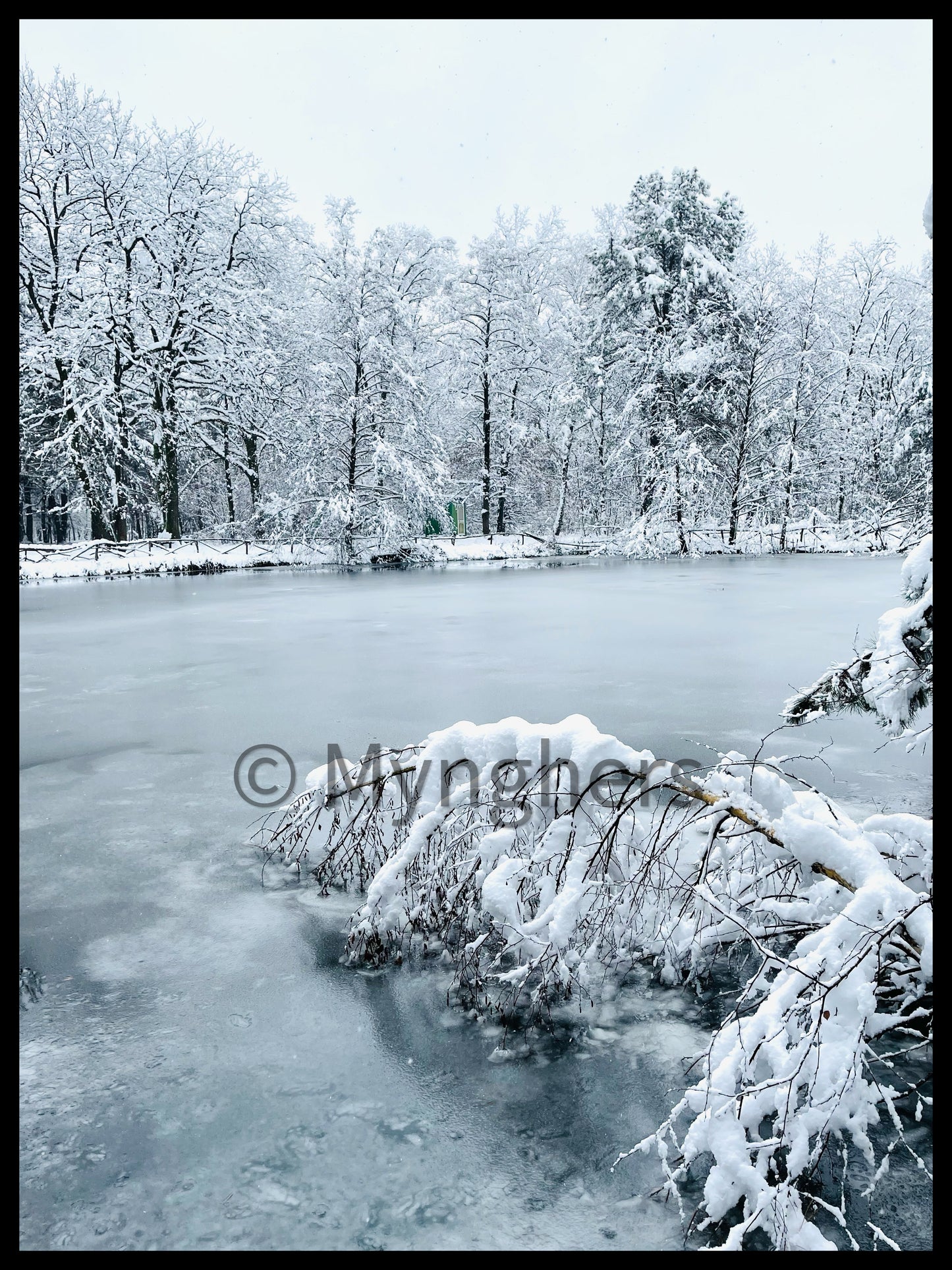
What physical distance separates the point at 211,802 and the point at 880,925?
609cm

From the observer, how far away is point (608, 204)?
4478 cm

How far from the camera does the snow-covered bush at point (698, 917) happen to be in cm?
296

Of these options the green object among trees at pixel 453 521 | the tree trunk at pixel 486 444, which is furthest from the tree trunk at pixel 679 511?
the green object among trees at pixel 453 521

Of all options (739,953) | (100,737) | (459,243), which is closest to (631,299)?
(459,243)

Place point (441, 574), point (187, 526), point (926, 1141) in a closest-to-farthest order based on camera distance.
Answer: point (926, 1141) → point (441, 574) → point (187, 526)

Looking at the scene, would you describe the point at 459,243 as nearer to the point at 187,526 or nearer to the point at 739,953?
the point at 187,526

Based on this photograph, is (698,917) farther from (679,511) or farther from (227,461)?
(227,461)

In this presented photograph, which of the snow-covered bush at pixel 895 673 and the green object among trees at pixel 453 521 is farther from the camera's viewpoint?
the green object among trees at pixel 453 521

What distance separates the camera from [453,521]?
44.4 meters

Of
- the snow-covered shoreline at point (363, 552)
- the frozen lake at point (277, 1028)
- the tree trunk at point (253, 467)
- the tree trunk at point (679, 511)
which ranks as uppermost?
the tree trunk at point (253, 467)

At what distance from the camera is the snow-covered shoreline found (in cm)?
2930

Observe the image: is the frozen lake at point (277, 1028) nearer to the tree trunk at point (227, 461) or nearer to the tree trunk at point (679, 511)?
the tree trunk at point (679, 511)

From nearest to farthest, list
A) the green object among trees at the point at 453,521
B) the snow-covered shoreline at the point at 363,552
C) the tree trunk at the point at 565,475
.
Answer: the snow-covered shoreline at the point at 363,552 < the green object among trees at the point at 453,521 < the tree trunk at the point at 565,475

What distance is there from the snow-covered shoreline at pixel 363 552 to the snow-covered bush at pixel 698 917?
22458 mm
